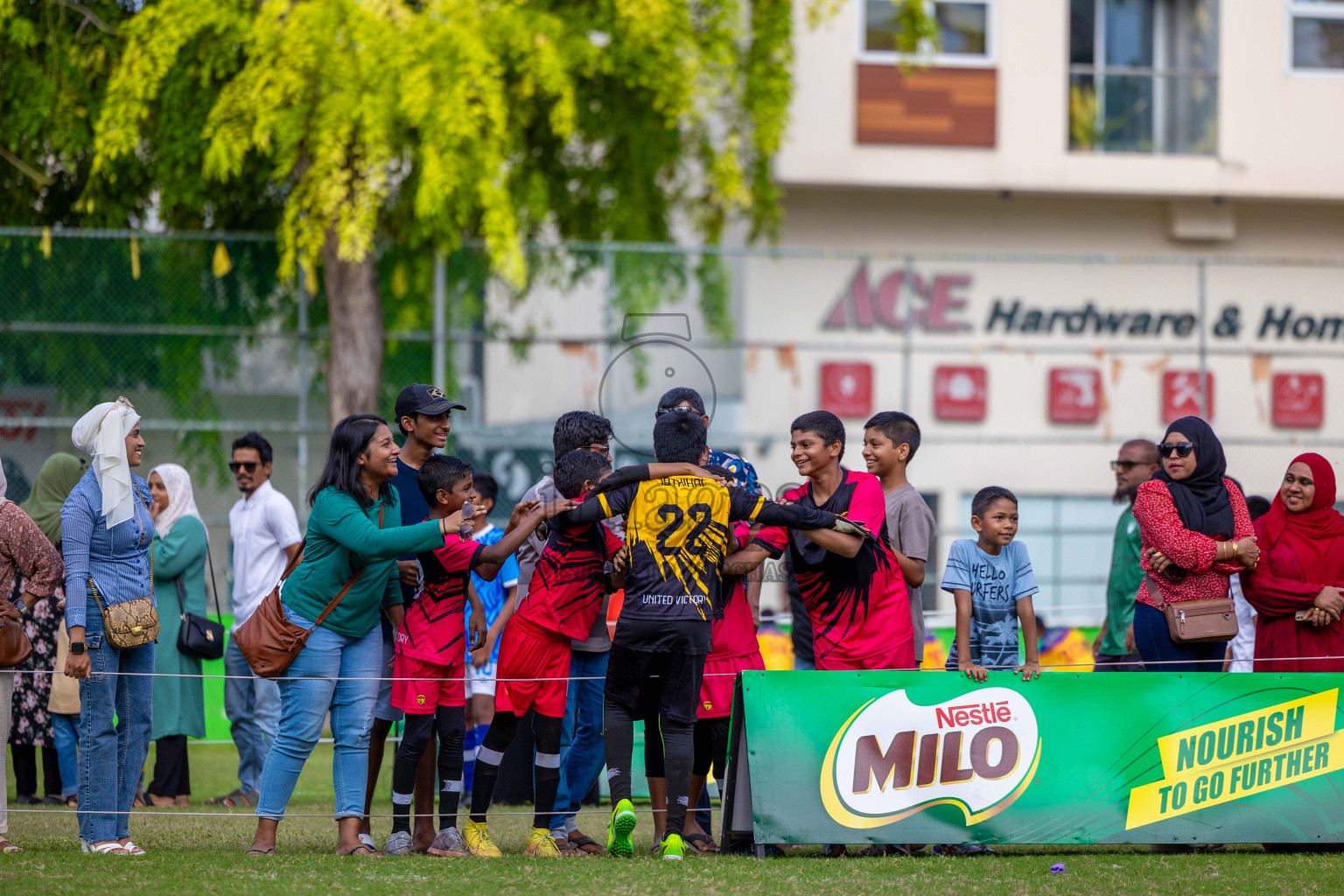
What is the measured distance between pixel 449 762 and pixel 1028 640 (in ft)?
8.19

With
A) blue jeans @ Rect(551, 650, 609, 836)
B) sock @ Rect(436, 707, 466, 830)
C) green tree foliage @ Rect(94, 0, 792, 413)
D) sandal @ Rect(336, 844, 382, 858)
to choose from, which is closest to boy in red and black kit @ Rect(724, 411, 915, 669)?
blue jeans @ Rect(551, 650, 609, 836)

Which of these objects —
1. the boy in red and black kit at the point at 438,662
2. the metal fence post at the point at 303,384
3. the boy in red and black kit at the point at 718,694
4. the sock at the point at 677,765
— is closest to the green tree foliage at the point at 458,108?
the metal fence post at the point at 303,384

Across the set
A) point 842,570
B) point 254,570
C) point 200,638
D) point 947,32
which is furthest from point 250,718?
point 947,32

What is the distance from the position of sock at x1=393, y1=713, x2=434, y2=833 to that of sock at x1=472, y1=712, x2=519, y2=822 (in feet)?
0.81

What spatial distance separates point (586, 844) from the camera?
20.1 feet

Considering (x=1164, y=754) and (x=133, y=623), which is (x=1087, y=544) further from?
(x=133, y=623)

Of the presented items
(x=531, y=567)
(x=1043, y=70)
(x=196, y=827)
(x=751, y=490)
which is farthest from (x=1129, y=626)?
(x=1043, y=70)

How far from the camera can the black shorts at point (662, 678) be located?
225 inches

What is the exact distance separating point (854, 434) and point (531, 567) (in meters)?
9.75

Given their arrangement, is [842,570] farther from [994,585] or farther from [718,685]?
[994,585]

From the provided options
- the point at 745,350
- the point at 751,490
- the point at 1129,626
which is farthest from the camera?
the point at 745,350

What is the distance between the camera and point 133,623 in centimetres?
580

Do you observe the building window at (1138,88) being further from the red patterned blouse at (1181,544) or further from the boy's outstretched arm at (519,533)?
the boy's outstretched arm at (519,533)

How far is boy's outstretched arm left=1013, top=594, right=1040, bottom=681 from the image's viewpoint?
19.4 feet
